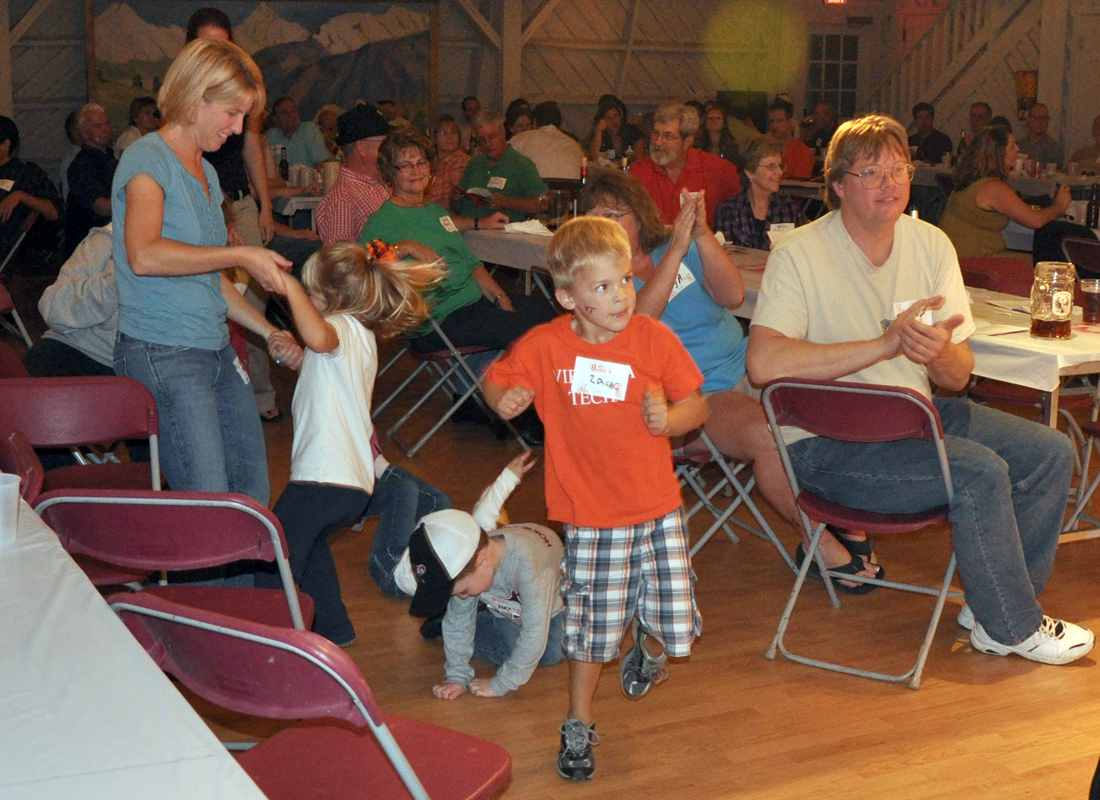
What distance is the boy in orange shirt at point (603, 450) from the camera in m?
2.59

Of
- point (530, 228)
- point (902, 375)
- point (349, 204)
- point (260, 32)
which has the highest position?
point (260, 32)

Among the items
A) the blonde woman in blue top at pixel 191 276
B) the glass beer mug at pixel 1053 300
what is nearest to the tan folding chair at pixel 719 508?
the glass beer mug at pixel 1053 300

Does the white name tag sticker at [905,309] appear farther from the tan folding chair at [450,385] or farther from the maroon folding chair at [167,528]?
the tan folding chair at [450,385]

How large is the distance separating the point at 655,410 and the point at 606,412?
181 millimetres

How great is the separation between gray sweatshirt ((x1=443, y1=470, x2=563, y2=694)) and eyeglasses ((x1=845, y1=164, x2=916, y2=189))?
1254 mm

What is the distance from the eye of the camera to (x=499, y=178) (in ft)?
25.0

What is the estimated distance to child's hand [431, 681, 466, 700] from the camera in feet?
10.0

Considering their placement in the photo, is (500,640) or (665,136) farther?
(665,136)

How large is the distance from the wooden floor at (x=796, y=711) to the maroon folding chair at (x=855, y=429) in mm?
100

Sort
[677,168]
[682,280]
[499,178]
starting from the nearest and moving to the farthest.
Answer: [682,280] < [677,168] < [499,178]

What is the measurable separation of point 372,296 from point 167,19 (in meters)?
11.3

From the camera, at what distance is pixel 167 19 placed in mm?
13094

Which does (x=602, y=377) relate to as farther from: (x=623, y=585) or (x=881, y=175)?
(x=881, y=175)

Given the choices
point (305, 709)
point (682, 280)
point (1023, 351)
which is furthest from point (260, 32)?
point (305, 709)
